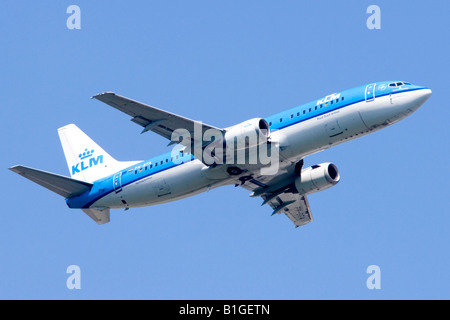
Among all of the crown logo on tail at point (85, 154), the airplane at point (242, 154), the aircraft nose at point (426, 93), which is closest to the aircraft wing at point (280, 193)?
the airplane at point (242, 154)

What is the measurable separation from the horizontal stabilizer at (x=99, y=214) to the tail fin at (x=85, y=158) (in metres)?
2.53

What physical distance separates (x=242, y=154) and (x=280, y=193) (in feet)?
26.2

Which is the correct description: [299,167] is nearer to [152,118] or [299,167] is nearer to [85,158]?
[152,118]

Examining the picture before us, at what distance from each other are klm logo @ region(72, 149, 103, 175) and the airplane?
114cm

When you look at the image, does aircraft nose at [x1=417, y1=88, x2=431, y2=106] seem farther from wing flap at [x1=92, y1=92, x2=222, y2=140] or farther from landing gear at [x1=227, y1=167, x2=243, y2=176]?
wing flap at [x1=92, y1=92, x2=222, y2=140]

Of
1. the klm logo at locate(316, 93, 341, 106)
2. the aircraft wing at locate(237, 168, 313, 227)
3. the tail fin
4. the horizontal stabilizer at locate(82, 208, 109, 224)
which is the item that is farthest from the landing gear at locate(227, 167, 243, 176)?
the horizontal stabilizer at locate(82, 208, 109, 224)

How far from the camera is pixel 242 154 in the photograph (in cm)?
5269

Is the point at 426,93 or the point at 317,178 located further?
the point at 317,178

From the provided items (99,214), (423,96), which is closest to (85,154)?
(99,214)

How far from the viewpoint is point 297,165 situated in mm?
58781

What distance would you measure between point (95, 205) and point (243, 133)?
43.9 ft

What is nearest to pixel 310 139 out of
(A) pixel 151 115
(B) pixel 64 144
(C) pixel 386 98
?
(C) pixel 386 98

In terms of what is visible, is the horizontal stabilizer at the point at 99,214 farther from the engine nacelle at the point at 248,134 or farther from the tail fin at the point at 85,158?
the engine nacelle at the point at 248,134

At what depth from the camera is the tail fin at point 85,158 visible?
6091cm
